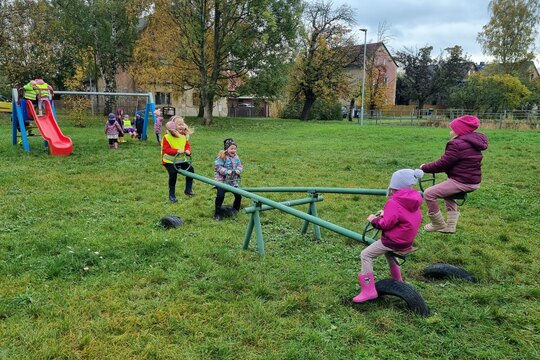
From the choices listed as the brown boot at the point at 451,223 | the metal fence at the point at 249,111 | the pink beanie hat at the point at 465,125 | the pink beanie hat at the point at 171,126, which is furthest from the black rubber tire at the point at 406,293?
the metal fence at the point at 249,111

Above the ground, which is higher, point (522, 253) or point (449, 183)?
point (449, 183)

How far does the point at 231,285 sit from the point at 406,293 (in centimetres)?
173

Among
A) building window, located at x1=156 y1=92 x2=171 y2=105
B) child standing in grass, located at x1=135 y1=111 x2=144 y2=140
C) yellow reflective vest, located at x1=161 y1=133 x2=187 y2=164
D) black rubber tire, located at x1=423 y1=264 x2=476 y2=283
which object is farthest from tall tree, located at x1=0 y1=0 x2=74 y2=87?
black rubber tire, located at x1=423 y1=264 x2=476 y2=283

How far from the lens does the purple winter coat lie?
4914 millimetres

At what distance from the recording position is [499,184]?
33.3ft

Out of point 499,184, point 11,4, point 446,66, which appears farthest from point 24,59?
point 446,66

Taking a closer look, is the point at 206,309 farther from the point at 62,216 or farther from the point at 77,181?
the point at 77,181

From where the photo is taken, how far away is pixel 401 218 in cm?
367

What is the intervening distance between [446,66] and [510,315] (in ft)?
Answer: 201

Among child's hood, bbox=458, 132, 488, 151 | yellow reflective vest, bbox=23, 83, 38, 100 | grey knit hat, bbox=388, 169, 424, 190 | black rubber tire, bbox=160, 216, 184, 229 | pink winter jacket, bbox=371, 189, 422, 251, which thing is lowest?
black rubber tire, bbox=160, 216, 184, 229

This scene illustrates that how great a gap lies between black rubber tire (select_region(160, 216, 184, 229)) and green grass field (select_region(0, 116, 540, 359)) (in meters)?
0.15

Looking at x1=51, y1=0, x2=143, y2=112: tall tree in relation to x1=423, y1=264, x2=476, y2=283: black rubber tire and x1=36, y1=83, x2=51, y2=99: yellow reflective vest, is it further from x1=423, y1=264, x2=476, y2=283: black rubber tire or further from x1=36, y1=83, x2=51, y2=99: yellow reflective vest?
x1=423, y1=264, x2=476, y2=283: black rubber tire

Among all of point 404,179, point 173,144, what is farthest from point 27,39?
point 404,179

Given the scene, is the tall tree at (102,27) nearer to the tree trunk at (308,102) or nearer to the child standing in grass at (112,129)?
the child standing in grass at (112,129)
